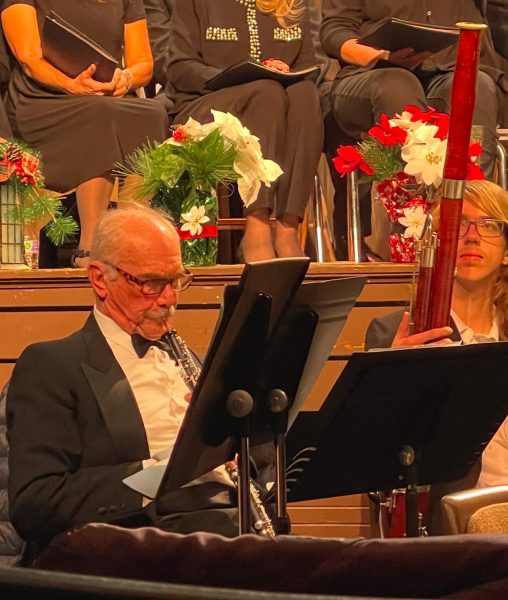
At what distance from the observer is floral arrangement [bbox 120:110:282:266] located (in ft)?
12.5

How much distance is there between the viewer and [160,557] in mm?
792

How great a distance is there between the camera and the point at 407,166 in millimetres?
3842

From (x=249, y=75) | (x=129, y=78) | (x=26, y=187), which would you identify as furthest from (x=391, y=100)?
(x=26, y=187)

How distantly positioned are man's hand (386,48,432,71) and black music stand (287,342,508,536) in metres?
2.40

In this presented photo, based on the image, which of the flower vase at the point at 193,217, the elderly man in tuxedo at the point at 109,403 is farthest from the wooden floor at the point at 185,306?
the elderly man in tuxedo at the point at 109,403

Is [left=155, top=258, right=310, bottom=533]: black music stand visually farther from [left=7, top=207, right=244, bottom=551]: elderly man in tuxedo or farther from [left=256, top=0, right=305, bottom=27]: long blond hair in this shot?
[left=256, top=0, right=305, bottom=27]: long blond hair

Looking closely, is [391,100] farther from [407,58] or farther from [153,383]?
[153,383]

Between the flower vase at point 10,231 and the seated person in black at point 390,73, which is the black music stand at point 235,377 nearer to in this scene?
the flower vase at point 10,231

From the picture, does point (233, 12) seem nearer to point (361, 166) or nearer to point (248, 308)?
point (361, 166)

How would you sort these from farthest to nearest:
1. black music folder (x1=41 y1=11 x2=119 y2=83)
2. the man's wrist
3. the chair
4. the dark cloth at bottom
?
the man's wrist < the dark cloth at bottom < black music folder (x1=41 y1=11 x2=119 y2=83) < the chair

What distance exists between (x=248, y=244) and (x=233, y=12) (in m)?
1.04

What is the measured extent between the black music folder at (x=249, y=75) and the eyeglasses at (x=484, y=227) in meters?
1.44

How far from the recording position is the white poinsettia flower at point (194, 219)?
151 inches

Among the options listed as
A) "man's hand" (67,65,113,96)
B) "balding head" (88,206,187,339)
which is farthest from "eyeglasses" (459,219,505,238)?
"man's hand" (67,65,113,96)
